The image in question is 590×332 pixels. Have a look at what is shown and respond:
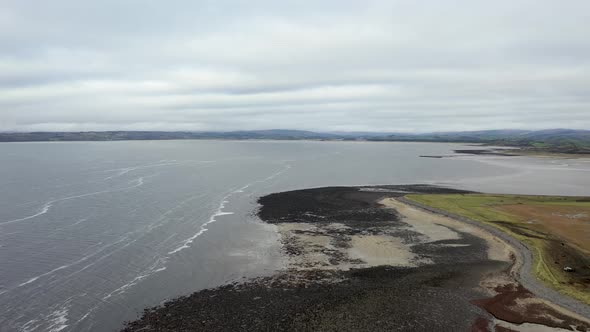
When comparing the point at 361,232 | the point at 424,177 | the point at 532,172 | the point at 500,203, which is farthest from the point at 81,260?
the point at 532,172

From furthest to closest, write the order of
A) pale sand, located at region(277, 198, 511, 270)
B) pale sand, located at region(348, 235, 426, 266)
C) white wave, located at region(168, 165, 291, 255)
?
white wave, located at region(168, 165, 291, 255), pale sand, located at region(348, 235, 426, 266), pale sand, located at region(277, 198, 511, 270)

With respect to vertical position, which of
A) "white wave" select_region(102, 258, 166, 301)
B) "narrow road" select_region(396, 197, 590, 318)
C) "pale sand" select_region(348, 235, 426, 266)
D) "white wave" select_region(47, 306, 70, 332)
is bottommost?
"white wave" select_region(47, 306, 70, 332)

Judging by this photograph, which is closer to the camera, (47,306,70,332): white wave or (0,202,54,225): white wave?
(47,306,70,332): white wave

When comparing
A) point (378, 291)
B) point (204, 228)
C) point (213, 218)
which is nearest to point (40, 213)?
point (213, 218)

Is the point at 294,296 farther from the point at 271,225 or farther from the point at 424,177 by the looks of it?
the point at 424,177

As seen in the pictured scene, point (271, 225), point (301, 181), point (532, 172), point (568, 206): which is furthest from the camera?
point (532, 172)

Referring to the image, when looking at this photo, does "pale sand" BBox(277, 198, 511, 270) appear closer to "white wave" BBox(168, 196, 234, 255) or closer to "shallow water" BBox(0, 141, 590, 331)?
"shallow water" BBox(0, 141, 590, 331)

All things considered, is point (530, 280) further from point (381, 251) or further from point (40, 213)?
point (40, 213)

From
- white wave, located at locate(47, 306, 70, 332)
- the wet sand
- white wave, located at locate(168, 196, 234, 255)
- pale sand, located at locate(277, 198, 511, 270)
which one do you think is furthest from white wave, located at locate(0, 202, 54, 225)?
the wet sand
